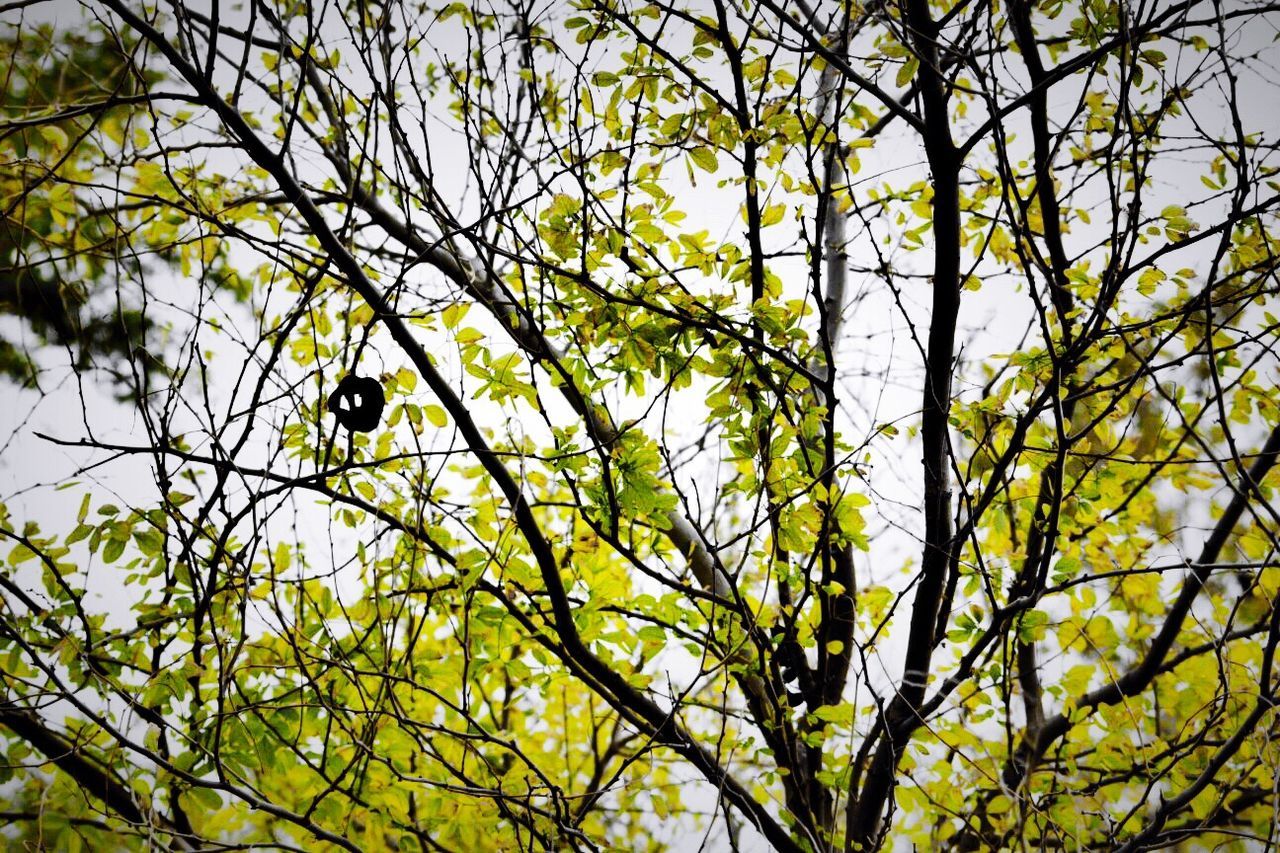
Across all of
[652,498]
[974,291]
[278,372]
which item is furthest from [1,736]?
[974,291]

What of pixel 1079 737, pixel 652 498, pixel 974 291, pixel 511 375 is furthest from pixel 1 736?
pixel 1079 737

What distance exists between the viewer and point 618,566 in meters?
3.88

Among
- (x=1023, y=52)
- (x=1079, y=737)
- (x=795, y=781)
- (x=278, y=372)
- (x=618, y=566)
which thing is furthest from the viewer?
(x=618, y=566)

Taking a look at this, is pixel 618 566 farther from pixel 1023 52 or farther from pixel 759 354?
pixel 1023 52

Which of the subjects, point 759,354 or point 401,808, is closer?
point 759,354

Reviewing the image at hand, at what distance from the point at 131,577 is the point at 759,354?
2241 millimetres

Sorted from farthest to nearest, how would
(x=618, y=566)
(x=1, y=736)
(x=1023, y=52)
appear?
1. (x=618, y=566)
2. (x=1, y=736)
3. (x=1023, y=52)

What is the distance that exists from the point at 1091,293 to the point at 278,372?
231cm

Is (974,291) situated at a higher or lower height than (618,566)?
higher

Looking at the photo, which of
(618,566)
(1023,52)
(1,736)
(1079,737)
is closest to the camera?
(1023,52)

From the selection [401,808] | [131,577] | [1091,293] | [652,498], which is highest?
[1091,293]

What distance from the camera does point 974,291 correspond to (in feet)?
8.52

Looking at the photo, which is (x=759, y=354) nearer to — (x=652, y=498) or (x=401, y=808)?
(x=652, y=498)

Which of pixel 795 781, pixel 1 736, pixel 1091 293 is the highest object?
pixel 1091 293
